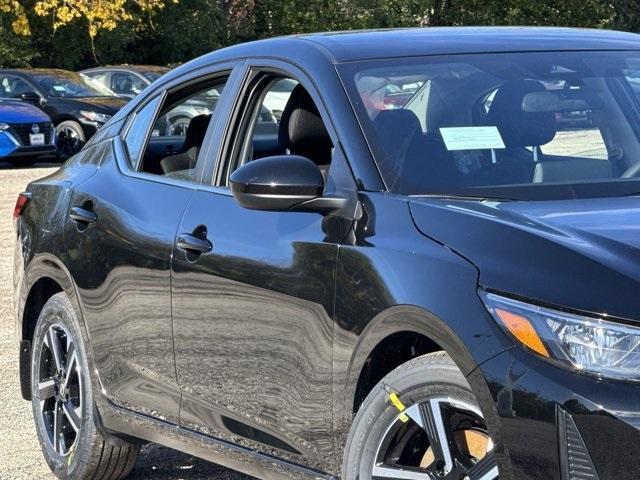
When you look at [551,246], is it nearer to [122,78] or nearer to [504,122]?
[504,122]

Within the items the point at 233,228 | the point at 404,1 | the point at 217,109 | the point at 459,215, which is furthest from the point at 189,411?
the point at 404,1

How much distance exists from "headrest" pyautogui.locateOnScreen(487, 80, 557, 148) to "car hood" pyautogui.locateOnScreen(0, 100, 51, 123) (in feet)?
59.0

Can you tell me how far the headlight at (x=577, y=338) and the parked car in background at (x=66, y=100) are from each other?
20178 millimetres

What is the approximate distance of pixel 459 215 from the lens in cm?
351

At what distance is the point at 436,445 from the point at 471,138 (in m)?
1.11

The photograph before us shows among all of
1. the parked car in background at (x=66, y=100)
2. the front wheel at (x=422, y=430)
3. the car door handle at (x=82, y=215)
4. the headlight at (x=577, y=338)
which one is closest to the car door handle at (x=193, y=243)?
the car door handle at (x=82, y=215)

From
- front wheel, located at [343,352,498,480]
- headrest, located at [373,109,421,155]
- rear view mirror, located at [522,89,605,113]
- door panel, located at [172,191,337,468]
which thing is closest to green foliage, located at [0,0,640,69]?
door panel, located at [172,191,337,468]

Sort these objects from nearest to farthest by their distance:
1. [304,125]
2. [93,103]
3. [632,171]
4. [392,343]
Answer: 1. [392,343]
2. [632,171]
3. [304,125]
4. [93,103]

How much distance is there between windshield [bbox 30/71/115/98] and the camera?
24.5m

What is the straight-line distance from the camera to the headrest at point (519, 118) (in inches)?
169

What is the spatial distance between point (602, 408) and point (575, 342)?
0.17 metres

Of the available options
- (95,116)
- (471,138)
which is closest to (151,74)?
(95,116)

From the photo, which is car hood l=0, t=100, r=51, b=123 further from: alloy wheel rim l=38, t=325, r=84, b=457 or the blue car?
alloy wheel rim l=38, t=325, r=84, b=457

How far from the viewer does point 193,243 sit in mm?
4473
